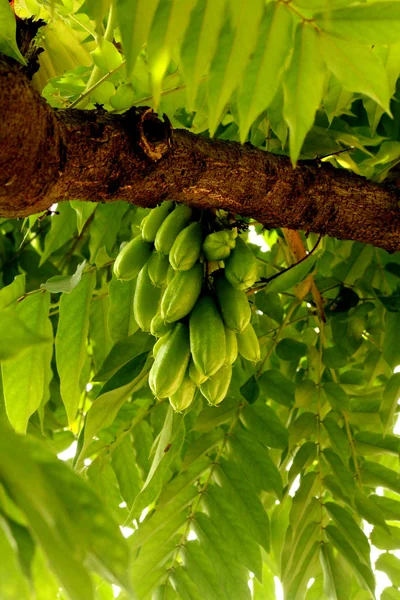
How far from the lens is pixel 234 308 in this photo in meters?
1.28

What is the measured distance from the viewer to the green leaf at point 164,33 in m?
0.97

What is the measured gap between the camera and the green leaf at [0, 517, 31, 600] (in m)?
0.58

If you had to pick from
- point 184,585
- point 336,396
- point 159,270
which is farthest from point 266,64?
point 184,585

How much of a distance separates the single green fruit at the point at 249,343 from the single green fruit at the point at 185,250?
0.17 meters

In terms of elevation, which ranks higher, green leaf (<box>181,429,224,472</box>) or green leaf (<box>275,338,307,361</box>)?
green leaf (<box>275,338,307,361</box>)

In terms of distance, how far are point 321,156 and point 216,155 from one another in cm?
33

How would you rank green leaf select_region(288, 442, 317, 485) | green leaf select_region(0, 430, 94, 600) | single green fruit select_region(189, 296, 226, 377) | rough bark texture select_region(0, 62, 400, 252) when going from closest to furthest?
green leaf select_region(0, 430, 94, 600), rough bark texture select_region(0, 62, 400, 252), single green fruit select_region(189, 296, 226, 377), green leaf select_region(288, 442, 317, 485)

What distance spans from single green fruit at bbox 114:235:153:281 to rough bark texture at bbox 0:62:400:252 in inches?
7.3

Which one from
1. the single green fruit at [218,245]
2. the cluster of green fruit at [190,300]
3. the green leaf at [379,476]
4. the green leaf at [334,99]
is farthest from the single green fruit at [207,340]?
the green leaf at [379,476]

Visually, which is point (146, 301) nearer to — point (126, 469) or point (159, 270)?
point (159, 270)

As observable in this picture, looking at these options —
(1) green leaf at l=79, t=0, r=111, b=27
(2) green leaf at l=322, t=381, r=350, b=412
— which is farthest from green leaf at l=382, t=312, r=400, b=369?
(1) green leaf at l=79, t=0, r=111, b=27

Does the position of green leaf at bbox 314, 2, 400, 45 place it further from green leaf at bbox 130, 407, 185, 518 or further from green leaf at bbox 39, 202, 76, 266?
green leaf at bbox 39, 202, 76, 266

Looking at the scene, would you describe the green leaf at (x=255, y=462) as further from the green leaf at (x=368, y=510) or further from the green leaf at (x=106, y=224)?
the green leaf at (x=106, y=224)

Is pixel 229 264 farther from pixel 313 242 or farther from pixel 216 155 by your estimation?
pixel 313 242
